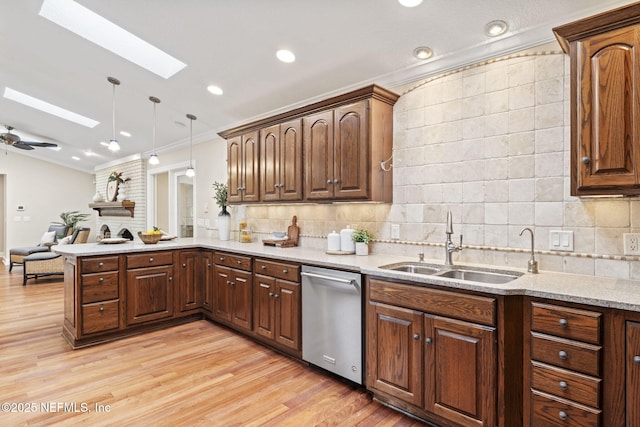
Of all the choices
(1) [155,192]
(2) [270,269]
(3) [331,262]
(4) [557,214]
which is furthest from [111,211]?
(4) [557,214]

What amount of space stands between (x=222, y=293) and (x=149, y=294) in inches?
29.8

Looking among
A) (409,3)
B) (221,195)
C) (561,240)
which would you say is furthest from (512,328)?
(221,195)

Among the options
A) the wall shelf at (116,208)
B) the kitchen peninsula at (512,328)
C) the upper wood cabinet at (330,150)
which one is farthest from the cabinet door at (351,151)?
the wall shelf at (116,208)

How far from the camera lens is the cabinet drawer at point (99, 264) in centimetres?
319

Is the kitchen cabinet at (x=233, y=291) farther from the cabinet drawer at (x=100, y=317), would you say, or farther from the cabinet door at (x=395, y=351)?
the cabinet door at (x=395, y=351)

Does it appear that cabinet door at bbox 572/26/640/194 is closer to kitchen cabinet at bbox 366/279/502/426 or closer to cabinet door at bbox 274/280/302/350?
kitchen cabinet at bbox 366/279/502/426

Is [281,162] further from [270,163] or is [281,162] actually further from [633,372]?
[633,372]

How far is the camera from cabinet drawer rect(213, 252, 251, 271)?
3.31 metres

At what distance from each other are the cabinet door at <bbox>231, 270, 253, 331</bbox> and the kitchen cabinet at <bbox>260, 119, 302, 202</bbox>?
85 centimetres

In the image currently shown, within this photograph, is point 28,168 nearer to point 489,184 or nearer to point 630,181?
point 489,184

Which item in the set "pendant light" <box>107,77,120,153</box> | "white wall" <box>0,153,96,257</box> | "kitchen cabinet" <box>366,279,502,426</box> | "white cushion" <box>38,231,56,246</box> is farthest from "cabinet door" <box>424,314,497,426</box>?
"white wall" <box>0,153,96,257</box>

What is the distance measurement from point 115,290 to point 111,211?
17.7 feet

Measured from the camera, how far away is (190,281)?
3930 millimetres

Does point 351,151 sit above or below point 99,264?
above
